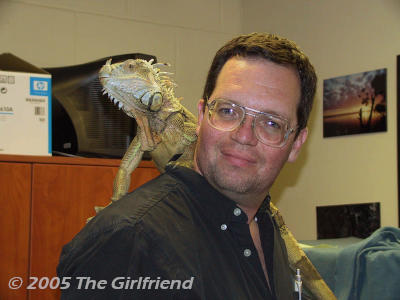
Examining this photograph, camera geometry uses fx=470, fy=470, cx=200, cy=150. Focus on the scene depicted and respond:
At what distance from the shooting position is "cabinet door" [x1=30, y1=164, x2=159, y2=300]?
6.47 ft

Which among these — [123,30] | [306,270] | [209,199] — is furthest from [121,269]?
[123,30]

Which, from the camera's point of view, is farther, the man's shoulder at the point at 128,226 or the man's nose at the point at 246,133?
the man's nose at the point at 246,133

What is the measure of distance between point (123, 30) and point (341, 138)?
6.41 ft

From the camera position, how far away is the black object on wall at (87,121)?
2.33m

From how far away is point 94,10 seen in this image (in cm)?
375

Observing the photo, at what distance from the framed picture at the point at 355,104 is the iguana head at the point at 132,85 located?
6.00ft

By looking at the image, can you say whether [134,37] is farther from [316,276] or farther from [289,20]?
[316,276]

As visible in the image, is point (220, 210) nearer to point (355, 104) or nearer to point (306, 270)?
point (306, 270)

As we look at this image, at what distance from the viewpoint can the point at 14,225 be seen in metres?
1.93

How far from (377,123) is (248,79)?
194 cm

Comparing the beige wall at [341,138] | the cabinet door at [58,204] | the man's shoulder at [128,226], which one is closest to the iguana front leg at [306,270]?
the man's shoulder at [128,226]

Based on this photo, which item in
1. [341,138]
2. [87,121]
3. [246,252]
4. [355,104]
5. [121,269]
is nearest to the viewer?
[121,269]

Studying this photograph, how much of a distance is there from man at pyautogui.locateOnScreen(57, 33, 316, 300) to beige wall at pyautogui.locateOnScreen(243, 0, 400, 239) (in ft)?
5.47

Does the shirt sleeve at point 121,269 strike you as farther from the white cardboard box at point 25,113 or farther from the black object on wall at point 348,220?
the black object on wall at point 348,220
